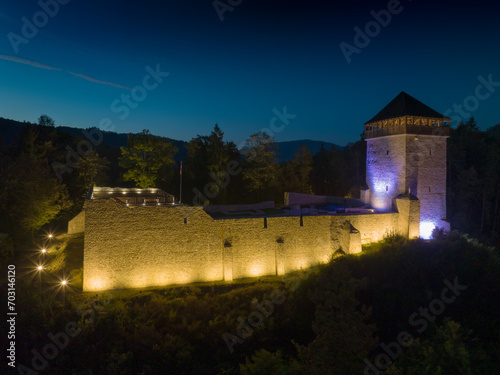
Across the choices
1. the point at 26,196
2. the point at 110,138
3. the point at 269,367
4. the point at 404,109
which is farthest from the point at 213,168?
the point at 110,138

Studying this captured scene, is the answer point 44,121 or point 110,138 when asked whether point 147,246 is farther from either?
point 110,138

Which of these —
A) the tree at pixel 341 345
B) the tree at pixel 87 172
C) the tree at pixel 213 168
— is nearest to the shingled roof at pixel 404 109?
the tree at pixel 213 168

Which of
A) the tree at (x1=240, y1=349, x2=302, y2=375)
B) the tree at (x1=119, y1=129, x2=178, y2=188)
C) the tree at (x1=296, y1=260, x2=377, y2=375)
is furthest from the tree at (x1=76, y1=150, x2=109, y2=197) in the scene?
the tree at (x1=296, y1=260, x2=377, y2=375)

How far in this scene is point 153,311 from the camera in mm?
12938

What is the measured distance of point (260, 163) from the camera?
93.7 ft

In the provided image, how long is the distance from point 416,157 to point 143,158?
21965 millimetres

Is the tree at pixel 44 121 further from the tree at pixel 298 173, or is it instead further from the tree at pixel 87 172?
the tree at pixel 298 173

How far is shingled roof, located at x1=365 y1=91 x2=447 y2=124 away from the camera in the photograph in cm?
2152

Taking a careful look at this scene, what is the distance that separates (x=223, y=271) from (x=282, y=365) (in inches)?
255

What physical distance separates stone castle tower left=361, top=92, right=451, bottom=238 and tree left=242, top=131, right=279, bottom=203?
9.80 metres

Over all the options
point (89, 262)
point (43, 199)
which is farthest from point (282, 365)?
point (43, 199)

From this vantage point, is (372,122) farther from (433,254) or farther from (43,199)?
(43,199)

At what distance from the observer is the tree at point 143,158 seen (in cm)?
2609

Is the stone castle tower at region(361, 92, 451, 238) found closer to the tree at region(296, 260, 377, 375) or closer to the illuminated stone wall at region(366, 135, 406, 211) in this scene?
the illuminated stone wall at region(366, 135, 406, 211)
